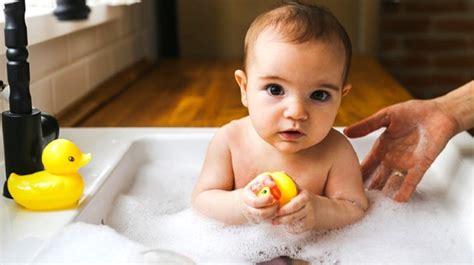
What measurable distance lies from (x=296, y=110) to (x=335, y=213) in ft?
0.56

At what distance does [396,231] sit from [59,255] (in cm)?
51

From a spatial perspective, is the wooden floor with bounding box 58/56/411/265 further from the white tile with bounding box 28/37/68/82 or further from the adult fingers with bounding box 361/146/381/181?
the adult fingers with bounding box 361/146/381/181

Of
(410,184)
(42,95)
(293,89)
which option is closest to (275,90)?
(293,89)

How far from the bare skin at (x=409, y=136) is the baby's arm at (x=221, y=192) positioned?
256 mm

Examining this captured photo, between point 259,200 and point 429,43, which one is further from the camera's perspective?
point 429,43

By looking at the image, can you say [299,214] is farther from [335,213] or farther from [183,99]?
[183,99]

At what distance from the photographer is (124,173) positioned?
1184 mm

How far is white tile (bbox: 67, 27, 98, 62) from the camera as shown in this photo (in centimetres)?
168

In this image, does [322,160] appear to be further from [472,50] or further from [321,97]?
[472,50]

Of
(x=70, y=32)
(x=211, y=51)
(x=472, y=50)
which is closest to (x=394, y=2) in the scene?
(x=472, y=50)

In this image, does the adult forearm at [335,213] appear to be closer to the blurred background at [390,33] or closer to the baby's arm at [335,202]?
the baby's arm at [335,202]

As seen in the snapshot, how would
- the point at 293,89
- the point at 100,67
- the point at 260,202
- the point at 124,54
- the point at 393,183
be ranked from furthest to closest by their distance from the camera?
the point at 124,54
the point at 100,67
the point at 393,183
the point at 293,89
the point at 260,202

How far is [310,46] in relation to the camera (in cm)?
93

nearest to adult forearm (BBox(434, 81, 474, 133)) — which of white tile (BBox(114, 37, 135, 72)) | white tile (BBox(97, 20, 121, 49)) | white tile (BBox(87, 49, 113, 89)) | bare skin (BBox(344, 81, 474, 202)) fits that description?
bare skin (BBox(344, 81, 474, 202))
